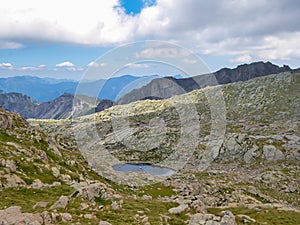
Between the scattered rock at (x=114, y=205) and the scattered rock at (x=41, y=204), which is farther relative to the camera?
the scattered rock at (x=114, y=205)

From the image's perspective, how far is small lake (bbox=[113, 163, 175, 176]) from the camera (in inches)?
5896

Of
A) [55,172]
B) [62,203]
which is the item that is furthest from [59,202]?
[55,172]

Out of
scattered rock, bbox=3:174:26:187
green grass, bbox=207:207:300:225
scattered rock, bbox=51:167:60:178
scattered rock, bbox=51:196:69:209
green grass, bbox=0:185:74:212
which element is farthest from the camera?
scattered rock, bbox=51:167:60:178

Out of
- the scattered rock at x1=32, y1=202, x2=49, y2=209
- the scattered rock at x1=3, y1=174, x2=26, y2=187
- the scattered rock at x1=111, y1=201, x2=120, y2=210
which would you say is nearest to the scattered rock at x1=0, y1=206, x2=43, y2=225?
the scattered rock at x1=32, y1=202, x2=49, y2=209

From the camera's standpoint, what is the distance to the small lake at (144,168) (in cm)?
14975

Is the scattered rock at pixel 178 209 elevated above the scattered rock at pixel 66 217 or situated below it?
below

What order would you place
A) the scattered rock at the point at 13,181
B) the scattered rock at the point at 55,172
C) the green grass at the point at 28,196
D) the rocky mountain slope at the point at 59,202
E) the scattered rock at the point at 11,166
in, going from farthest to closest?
the scattered rock at the point at 55,172 → the scattered rock at the point at 11,166 → the scattered rock at the point at 13,181 → the green grass at the point at 28,196 → the rocky mountain slope at the point at 59,202

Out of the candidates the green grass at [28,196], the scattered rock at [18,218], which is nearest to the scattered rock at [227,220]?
the scattered rock at [18,218]

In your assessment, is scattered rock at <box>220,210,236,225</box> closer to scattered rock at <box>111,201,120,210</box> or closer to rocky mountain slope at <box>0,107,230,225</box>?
rocky mountain slope at <box>0,107,230,225</box>

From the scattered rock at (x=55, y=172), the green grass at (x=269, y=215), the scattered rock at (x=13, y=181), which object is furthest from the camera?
the scattered rock at (x=55, y=172)

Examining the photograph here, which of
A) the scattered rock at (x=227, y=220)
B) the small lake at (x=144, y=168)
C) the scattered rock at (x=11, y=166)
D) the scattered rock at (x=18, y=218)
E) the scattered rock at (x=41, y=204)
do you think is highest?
the scattered rock at (x=11, y=166)

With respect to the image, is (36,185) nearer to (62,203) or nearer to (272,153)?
(62,203)

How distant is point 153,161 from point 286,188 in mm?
85904

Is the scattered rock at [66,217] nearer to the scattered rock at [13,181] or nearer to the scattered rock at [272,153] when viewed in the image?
the scattered rock at [13,181]
